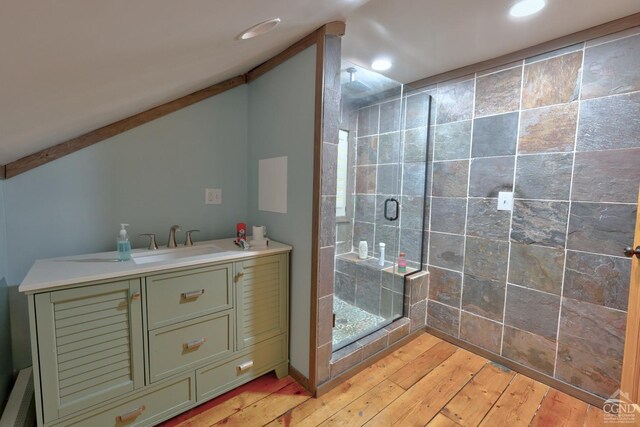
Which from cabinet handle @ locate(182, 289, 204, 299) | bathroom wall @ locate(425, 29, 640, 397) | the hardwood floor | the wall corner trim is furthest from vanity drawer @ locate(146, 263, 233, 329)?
bathroom wall @ locate(425, 29, 640, 397)

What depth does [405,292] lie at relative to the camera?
7.77 ft

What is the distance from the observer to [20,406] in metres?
1.34

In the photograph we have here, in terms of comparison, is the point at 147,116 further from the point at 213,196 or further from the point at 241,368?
the point at 241,368

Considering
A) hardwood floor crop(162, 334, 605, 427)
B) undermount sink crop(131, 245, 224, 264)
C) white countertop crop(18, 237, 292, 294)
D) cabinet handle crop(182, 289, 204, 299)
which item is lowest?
hardwood floor crop(162, 334, 605, 427)

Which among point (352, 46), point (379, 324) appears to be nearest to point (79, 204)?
point (352, 46)

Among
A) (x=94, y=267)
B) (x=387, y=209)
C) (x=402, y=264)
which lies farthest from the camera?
(x=387, y=209)

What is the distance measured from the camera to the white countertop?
3.72 feet

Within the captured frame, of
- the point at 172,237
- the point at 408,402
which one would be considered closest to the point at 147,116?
the point at 172,237

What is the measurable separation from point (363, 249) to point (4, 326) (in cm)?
244

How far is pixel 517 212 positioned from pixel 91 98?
2.42 m

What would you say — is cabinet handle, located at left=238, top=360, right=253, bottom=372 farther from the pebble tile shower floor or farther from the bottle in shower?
the bottle in shower

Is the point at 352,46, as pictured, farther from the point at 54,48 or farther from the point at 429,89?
the point at 54,48

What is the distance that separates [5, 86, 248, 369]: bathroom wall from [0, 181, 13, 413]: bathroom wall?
0.03m

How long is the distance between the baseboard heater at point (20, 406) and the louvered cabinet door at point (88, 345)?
0.29m
